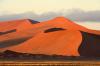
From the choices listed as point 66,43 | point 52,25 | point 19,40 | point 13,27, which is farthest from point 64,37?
point 13,27

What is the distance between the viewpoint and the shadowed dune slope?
9381 centimetres

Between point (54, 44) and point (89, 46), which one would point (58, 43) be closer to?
point (54, 44)

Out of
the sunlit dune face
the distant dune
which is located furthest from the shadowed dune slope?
the sunlit dune face

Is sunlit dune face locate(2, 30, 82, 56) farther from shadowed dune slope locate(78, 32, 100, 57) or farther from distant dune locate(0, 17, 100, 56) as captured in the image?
shadowed dune slope locate(78, 32, 100, 57)

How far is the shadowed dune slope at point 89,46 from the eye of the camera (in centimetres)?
9381

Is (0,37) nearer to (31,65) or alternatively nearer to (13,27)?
(13,27)

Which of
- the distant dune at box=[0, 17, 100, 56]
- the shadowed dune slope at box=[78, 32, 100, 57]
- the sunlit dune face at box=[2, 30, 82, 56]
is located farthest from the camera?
the sunlit dune face at box=[2, 30, 82, 56]

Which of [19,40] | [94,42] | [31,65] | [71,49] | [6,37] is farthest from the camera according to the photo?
[6,37]

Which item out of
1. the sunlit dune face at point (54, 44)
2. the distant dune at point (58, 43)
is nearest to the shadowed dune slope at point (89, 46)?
the distant dune at point (58, 43)

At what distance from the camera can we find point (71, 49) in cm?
9581

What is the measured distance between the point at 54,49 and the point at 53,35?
1195 centimetres

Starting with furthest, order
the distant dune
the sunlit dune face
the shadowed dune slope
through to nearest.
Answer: the sunlit dune face
the distant dune
the shadowed dune slope

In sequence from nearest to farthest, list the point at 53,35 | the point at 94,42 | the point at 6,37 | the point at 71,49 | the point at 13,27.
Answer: the point at 71,49 < the point at 94,42 < the point at 53,35 < the point at 6,37 < the point at 13,27

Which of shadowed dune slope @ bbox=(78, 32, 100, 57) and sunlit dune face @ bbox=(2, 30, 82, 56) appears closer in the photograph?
shadowed dune slope @ bbox=(78, 32, 100, 57)
